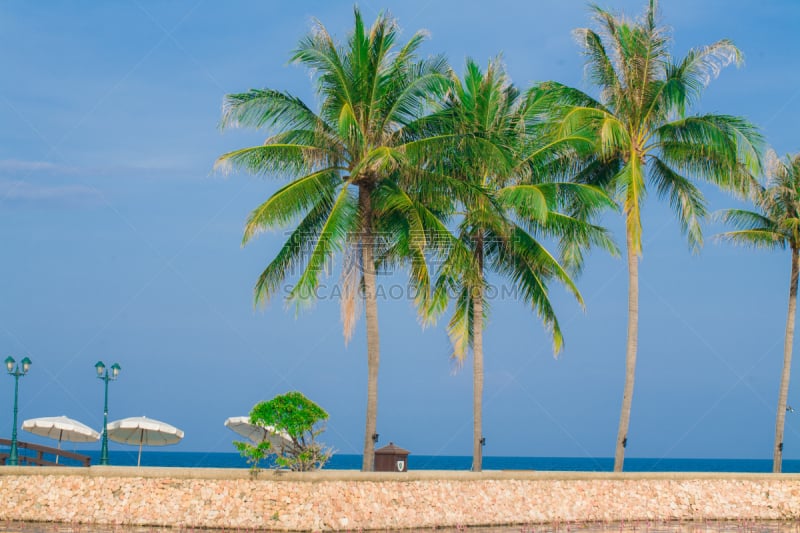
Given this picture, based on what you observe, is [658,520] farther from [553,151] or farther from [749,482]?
[553,151]

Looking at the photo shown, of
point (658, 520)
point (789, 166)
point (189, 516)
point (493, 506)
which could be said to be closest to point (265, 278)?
point (189, 516)

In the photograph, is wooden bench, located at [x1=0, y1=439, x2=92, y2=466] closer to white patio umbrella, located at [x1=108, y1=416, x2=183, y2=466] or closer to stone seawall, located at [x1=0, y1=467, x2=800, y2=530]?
stone seawall, located at [x1=0, y1=467, x2=800, y2=530]

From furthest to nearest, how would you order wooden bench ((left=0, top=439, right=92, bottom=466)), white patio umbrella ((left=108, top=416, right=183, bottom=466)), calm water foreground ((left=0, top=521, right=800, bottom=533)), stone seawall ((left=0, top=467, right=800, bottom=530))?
white patio umbrella ((left=108, top=416, right=183, bottom=466))
wooden bench ((left=0, top=439, right=92, bottom=466))
stone seawall ((left=0, top=467, right=800, bottom=530))
calm water foreground ((left=0, top=521, right=800, bottom=533))

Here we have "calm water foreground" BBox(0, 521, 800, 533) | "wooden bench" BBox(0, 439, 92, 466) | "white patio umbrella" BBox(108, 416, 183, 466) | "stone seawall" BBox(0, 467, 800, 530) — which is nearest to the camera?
"calm water foreground" BBox(0, 521, 800, 533)

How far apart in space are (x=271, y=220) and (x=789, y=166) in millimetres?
19373

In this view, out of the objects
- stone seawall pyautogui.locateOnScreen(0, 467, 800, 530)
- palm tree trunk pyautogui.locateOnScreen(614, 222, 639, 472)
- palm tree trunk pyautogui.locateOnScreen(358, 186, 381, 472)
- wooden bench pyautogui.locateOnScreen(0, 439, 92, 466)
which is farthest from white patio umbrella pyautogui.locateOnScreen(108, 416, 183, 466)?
palm tree trunk pyautogui.locateOnScreen(614, 222, 639, 472)

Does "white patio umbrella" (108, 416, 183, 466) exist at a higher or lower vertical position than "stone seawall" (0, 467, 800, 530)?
higher

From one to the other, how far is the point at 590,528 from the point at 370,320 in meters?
8.03

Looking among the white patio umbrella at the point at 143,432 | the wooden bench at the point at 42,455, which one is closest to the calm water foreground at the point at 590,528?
the wooden bench at the point at 42,455

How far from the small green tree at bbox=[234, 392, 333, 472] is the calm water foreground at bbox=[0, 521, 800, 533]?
200 cm

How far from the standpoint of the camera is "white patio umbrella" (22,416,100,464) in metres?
32.2

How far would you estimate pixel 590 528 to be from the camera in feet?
85.0

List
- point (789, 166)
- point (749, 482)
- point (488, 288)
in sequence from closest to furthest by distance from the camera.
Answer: point (749, 482) → point (488, 288) → point (789, 166)

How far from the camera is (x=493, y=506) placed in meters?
26.0
